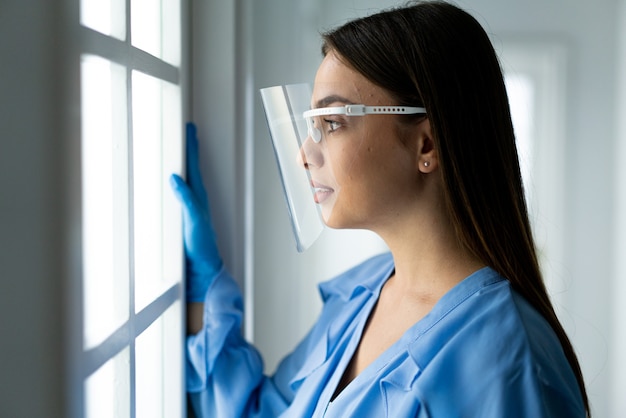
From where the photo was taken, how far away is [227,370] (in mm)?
1178

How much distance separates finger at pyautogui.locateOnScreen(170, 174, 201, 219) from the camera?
3.44ft

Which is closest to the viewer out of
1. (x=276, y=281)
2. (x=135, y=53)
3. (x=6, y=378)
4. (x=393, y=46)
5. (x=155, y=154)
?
(x=6, y=378)

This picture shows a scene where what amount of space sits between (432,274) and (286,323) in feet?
2.20

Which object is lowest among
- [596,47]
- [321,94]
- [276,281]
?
[276,281]

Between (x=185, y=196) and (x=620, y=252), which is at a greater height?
(x=185, y=196)

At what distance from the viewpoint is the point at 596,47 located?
1618 mm

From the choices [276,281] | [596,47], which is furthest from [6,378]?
[596,47]

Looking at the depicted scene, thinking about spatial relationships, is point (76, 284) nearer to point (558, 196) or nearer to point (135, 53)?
point (135, 53)

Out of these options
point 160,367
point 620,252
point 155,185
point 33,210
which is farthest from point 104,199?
point 620,252

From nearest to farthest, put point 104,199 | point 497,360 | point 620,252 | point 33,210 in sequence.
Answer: point 33,210
point 104,199
point 497,360
point 620,252

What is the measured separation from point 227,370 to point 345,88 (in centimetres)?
59

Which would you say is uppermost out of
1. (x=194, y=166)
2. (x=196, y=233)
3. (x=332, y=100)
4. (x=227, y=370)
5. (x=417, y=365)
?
(x=332, y=100)

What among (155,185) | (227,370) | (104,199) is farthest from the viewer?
(227,370)

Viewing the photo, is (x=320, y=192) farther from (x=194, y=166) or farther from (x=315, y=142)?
(x=194, y=166)
